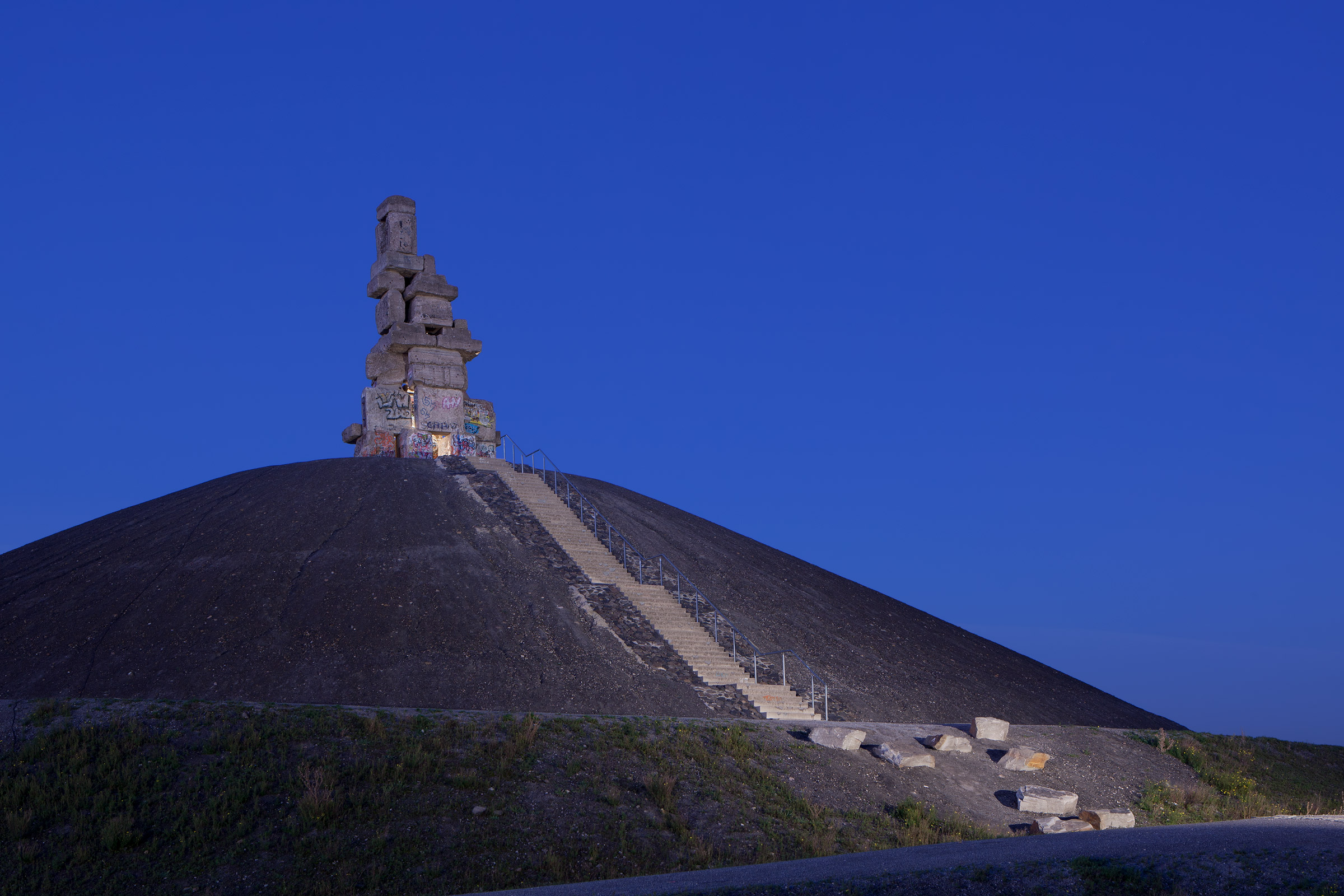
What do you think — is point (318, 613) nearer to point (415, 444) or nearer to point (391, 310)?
point (415, 444)

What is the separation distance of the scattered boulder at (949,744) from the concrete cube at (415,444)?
22.7 m

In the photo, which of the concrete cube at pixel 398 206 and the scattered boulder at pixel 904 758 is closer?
the scattered boulder at pixel 904 758

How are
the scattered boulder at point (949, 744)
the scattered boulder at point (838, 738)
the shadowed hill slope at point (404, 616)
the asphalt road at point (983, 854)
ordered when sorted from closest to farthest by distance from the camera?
the asphalt road at point (983, 854), the scattered boulder at point (838, 738), the scattered boulder at point (949, 744), the shadowed hill slope at point (404, 616)

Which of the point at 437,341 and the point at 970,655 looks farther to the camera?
the point at 437,341

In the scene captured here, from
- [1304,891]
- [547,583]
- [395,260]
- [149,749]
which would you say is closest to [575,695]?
[547,583]

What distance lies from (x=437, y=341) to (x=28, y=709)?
2313 centimetres

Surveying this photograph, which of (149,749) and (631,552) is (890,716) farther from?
(149,749)

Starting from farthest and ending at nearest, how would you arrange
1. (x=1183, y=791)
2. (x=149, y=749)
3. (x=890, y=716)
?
(x=890, y=716) < (x=1183, y=791) < (x=149, y=749)

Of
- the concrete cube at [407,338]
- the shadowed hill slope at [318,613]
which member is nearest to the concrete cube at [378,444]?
the concrete cube at [407,338]

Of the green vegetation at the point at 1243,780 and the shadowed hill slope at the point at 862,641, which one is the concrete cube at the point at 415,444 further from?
the green vegetation at the point at 1243,780

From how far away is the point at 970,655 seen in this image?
Answer: 31.0 m

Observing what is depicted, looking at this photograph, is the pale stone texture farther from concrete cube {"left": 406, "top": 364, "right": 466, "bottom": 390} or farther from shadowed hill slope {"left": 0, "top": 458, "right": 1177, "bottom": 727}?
shadowed hill slope {"left": 0, "top": 458, "right": 1177, "bottom": 727}

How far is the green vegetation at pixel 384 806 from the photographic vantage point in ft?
42.1

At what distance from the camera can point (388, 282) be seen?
39000mm
